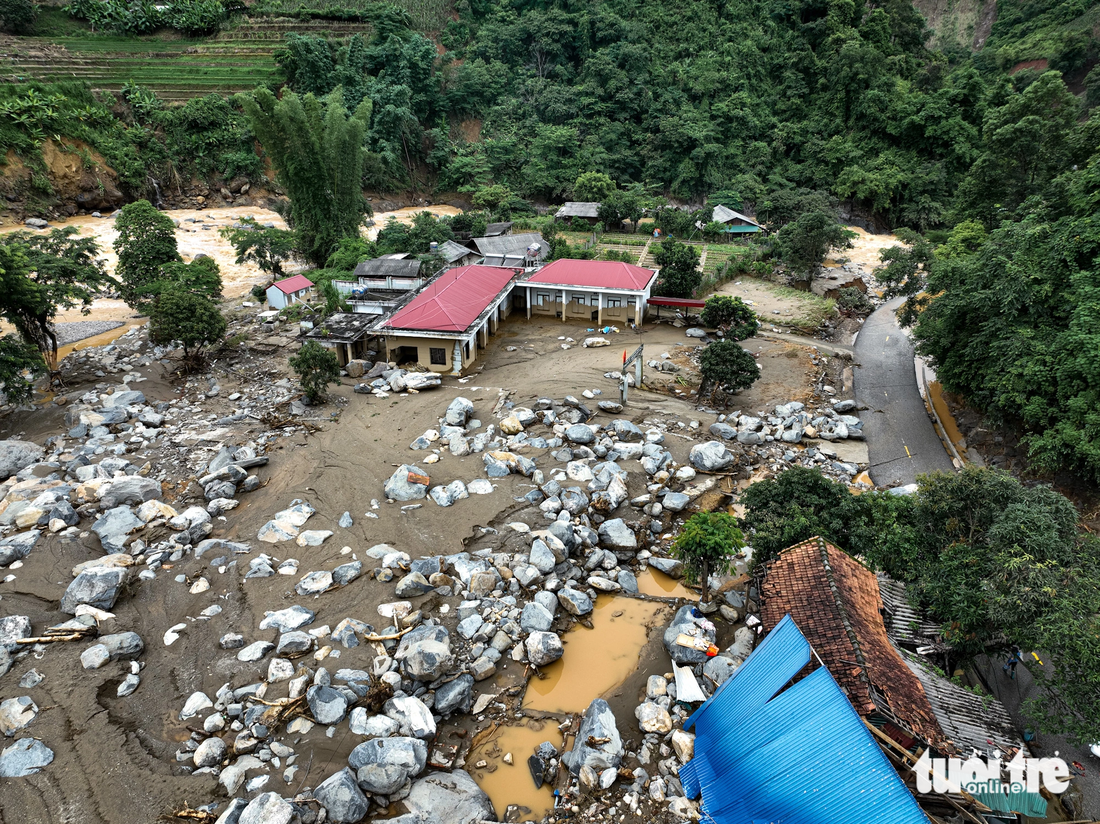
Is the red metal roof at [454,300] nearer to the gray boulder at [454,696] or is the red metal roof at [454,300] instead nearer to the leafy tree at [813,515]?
the leafy tree at [813,515]

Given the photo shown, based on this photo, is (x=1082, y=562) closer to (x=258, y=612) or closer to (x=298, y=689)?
(x=298, y=689)

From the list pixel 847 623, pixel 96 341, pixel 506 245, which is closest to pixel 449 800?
pixel 847 623

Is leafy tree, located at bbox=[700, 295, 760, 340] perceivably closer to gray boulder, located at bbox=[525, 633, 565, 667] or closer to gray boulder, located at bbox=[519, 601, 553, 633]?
gray boulder, located at bbox=[519, 601, 553, 633]

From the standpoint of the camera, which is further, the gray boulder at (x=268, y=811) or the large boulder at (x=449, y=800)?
the large boulder at (x=449, y=800)

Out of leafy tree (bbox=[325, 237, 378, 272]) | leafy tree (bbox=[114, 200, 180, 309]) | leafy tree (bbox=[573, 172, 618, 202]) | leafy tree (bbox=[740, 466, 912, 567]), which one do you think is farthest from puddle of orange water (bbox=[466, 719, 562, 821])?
leafy tree (bbox=[573, 172, 618, 202])

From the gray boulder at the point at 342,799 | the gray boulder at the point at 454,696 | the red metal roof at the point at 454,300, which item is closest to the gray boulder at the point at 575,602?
the gray boulder at the point at 454,696

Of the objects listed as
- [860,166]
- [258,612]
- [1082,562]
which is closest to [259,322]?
[258,612]
